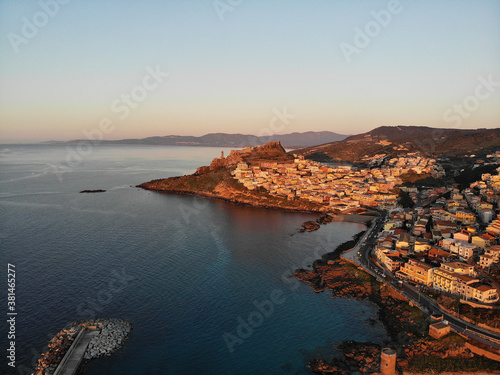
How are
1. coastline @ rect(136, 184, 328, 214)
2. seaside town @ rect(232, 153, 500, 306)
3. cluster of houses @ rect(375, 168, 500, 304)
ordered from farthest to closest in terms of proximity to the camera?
coastline @ rect(136, 184, 328, 214), seaside town @ rect(232, 153, 500, 306), cluster of houses @ rect(375, 168, 500, 304)

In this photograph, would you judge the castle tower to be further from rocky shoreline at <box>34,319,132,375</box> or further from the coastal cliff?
the coastal cliff

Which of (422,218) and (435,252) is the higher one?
(422,218)

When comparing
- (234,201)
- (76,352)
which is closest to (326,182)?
(234,201)

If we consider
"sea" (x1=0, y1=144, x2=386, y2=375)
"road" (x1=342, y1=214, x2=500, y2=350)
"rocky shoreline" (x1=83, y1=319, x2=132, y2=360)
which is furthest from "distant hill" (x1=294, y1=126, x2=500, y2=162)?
"rocky shoreline" (x1=83, y1=319, x2=132, y2=360)

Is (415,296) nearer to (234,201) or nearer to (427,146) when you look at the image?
(234,201)

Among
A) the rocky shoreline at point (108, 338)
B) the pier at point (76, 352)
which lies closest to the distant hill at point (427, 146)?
the rocky shoreline at point (108, 338)

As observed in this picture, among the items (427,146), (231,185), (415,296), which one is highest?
(427,146)

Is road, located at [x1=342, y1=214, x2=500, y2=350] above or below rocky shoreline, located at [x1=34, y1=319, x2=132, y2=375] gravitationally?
above

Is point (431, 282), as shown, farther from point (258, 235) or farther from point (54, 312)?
point (54, 312)

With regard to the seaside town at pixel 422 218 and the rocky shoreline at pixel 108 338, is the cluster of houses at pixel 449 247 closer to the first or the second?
the seaside town at pixel 422 218
